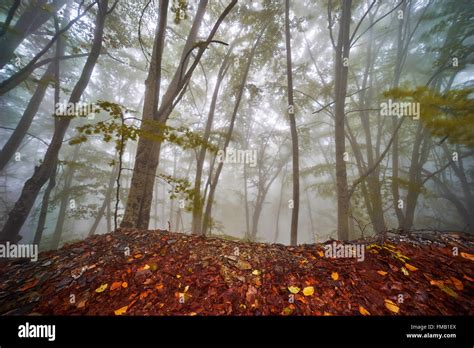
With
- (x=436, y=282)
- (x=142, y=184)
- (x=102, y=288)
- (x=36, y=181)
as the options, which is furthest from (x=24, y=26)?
(x=436, y=282)

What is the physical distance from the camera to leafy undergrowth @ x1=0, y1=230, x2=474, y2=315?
1922mm

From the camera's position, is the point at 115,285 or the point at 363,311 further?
the point at 115,285

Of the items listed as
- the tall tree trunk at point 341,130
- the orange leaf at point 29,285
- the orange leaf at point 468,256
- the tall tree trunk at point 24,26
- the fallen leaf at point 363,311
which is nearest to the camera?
the fallen leaf at point 363,311

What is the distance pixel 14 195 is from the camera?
24.6 m

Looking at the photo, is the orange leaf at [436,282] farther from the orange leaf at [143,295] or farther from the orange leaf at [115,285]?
the orange leaf at [115,285]

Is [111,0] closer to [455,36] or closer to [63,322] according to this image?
[63,322]

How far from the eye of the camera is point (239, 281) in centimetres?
224

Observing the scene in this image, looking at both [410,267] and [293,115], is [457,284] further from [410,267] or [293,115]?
[293,115]

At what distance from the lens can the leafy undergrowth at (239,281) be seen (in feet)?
6.31

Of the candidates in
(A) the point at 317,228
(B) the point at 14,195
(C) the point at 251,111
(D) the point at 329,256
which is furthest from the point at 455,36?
(B) the point at 14,195

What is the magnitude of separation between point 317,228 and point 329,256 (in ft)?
88.1

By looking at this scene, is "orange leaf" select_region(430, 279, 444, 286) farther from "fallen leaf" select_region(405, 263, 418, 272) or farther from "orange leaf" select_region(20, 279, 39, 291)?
"orange leaf" select_region(20, 279, 39, 291)

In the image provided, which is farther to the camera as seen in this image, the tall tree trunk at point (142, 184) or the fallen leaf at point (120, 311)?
the tall tree trunk at point (142, 184)

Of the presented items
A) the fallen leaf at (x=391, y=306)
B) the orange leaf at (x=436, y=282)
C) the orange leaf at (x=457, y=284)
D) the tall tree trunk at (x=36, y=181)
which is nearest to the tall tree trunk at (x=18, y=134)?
the tall tree trunk at (x=36, y=181)
